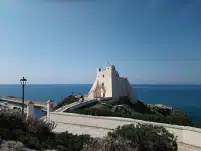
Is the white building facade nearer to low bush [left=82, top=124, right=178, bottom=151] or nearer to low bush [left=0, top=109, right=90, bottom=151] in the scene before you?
low bush [left=0, top=109, right=90, bottom=151]

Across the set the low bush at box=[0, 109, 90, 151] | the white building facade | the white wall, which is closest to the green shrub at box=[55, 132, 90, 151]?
the low bush at box=[0, 109, 90, 151]

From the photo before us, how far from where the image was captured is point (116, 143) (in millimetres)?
9961

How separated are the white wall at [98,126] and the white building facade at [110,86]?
68.0 feet

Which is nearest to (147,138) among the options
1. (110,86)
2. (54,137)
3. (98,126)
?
(54,137)

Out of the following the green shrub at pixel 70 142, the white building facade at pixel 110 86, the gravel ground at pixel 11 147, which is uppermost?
the white building facade at pixel 110 86

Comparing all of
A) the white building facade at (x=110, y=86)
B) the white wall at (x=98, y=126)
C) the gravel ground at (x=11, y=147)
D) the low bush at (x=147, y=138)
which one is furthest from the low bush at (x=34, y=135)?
the white building facade at (x=110, y=86)

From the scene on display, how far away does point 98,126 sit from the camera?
67.8 ft

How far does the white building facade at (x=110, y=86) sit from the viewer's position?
44000 mm

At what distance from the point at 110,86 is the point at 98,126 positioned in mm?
23299

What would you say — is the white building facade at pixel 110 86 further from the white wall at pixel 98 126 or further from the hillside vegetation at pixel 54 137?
the hillside vegetation at pixel 54 137

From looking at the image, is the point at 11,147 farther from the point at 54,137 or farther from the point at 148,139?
the point at 148,139

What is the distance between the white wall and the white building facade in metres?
20.7

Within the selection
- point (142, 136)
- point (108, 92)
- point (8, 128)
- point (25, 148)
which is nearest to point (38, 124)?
point (8, 128)

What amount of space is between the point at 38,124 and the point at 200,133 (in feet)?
28.2
